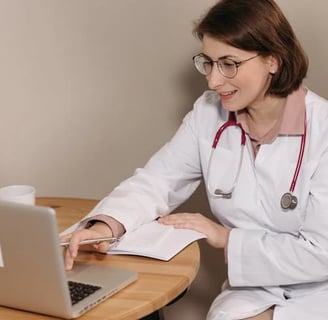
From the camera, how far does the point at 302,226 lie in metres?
1.74

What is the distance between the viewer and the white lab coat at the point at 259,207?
1709mm

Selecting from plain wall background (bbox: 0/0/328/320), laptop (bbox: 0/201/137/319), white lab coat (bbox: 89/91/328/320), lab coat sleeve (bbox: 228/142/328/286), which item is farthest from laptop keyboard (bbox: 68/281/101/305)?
plain wall background (bbox: 0/0/328/320)

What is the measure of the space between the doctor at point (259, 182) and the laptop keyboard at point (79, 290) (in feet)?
0.63

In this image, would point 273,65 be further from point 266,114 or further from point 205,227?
point 205,227

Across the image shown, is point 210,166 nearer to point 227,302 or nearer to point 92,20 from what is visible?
point 227,302

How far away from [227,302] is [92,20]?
1.09 m

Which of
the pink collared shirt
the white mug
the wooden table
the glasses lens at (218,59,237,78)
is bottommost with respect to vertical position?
the wooden table

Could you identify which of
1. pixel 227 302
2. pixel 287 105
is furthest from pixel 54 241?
pixel 287 105

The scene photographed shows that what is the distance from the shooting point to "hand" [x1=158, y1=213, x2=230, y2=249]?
177cm

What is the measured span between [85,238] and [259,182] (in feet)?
1.65

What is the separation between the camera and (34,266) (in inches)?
50.4

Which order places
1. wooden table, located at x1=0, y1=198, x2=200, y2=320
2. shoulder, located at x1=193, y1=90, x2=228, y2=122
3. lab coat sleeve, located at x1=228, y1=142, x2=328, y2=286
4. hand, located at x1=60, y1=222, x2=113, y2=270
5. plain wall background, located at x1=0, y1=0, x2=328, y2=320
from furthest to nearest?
plain wall background, located at x1=0, y1=0, x2=328, y2=320 → shoulder, located at x1=193, y1=90, x2=228, y2=122 → lab coat sleeve, located at x1=228, y1=142, x2=328, y2=286 → hand, located at x1=60, y1=222, x2=113, y2=270 → wooden table, located at x1=0, y1=198, x2=200, y2=320

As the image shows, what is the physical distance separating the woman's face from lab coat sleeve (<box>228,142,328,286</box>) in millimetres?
250

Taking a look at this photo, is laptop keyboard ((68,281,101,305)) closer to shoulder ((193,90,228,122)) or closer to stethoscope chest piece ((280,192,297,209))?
stethoscope chest piece ((280,192,297,209))
